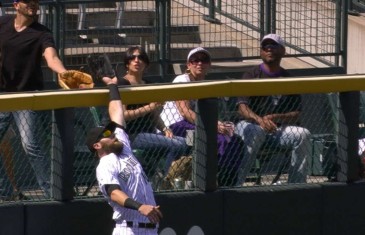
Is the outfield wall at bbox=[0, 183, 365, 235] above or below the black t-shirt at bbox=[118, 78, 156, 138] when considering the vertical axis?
below

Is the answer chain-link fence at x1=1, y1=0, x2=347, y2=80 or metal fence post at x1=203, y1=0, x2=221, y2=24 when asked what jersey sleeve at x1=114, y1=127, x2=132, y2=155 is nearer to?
chain-link fence at x1=1, y1=0, x2=347, y2=80

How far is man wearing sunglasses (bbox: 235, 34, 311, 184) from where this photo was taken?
8727 millimetres

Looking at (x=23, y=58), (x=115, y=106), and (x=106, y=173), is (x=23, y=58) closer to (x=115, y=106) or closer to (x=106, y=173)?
(x=115, y=106)

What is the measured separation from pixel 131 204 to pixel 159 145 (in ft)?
3.93

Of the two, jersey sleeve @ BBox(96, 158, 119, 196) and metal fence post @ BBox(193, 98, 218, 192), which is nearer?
jersey sleeve @ BBox(96, 158, 119, 196)

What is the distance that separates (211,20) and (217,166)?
4358 mm

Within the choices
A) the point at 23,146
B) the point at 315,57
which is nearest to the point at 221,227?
the point at 23,146

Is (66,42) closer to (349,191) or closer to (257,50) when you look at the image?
(257,50)

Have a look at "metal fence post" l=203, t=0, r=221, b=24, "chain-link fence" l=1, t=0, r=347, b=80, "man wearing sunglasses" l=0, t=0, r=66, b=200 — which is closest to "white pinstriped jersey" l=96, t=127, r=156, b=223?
"man wearing sunglasses" l=0, t=0, r=66, b=200

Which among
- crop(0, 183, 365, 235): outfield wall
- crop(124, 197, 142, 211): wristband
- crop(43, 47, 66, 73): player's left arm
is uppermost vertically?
crop(43, 47, 66, 73): player's left arm

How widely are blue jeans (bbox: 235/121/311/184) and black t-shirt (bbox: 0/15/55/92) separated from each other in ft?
5.42

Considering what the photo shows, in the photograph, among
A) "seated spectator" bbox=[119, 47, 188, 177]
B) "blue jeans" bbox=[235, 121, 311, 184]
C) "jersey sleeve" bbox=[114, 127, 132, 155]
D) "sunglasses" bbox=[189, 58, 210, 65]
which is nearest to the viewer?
"jersey sleeve" bbox=[114, 127, 132, 155]

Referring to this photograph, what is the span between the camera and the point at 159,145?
839 cm

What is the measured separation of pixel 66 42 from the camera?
11.9 m
